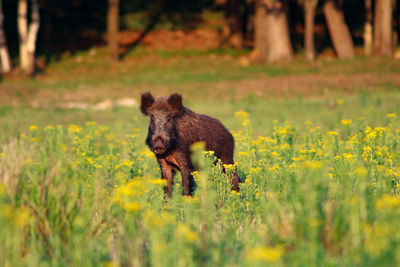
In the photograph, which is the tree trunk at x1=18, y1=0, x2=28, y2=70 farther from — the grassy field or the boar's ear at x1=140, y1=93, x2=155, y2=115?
the boar's ear at x1=140, y1=93, x2=155, y2=115

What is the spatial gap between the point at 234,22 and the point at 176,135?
128ft

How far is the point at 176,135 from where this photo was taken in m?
7.64

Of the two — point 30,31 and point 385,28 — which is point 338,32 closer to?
point 385,28

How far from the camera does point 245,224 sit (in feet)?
19.8

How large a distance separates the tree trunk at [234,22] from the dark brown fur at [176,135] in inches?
1488

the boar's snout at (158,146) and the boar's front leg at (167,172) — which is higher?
the boar's snout at (158,146)

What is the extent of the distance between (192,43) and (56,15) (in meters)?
11.6

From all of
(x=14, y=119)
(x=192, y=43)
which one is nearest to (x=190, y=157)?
(x=14, y=119)

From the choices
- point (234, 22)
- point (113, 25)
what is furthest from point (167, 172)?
point (234, 22)

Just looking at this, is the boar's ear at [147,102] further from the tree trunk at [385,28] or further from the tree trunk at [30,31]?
the tree trunk at [385,28]

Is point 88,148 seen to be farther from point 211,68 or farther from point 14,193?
point 211,68

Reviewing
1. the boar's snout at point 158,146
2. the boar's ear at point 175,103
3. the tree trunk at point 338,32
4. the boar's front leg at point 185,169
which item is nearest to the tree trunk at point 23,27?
the tree trunk at point 338,32

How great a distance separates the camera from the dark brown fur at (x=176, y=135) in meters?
7.40

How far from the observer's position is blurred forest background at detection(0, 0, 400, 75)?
3569 cm
